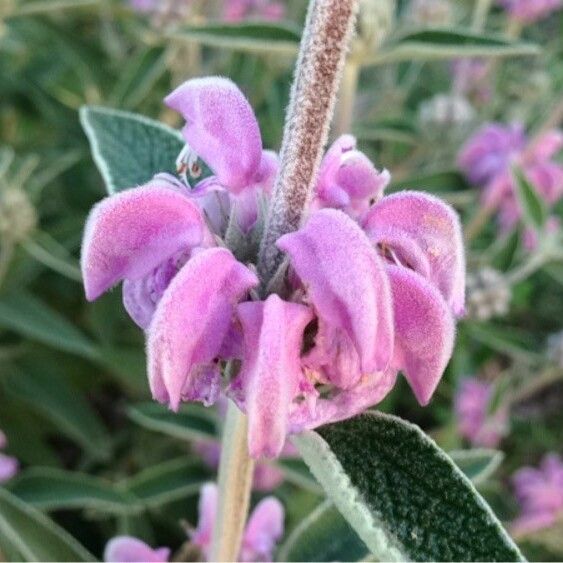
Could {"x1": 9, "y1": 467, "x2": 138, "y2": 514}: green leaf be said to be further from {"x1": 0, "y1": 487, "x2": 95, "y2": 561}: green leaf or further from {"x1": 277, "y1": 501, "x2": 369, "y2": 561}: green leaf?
{"x1": 277, "y1": 501, "x2": 369, "y2": 561}: green leaf

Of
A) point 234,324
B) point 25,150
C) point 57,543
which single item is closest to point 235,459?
point 234,324

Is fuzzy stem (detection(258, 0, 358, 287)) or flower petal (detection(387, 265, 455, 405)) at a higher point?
fuzzy stem (detection(258, 0, 358, 287))

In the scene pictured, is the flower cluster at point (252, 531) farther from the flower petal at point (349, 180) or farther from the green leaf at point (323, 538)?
the flower petal at point (349, 180)

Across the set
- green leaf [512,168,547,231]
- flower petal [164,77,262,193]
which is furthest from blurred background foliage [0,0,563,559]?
flower petal [164,77,262,193]

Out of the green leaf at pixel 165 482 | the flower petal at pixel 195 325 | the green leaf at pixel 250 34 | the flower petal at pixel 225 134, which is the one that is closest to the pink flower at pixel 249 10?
the green leaf at pixel 250 34

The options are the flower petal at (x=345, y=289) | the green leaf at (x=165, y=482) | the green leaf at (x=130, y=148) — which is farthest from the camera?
the green leaf at (x=165, y=482)

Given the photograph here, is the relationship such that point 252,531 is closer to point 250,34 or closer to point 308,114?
point 308,114

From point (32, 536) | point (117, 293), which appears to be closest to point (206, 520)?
point (32, 536)
